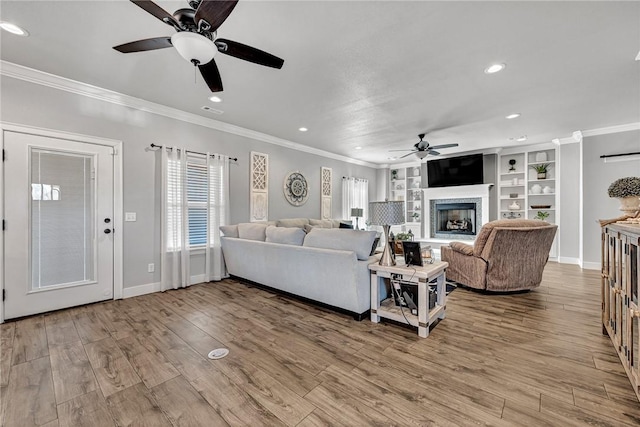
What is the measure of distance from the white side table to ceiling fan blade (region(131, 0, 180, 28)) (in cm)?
253

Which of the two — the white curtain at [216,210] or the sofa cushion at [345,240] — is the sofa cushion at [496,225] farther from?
the white curtain at [216,210]

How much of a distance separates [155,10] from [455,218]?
7774mm

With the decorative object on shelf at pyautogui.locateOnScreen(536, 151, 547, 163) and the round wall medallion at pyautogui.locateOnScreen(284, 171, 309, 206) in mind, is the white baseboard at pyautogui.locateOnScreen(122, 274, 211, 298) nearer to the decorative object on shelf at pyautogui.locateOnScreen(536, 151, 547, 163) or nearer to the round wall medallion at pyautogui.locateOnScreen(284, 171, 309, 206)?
the round wall medallion at pyautogui.locateOnScreen(284, 171, 309, 206)

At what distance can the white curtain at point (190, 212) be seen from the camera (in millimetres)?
3924

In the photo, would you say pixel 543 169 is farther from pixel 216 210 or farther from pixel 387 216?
pixel 216 210

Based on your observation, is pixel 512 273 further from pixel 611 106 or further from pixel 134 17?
pixel 134 17

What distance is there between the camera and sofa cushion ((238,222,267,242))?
154 inches

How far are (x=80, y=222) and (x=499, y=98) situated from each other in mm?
5668

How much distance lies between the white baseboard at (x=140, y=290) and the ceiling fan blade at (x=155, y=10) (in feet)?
11.0

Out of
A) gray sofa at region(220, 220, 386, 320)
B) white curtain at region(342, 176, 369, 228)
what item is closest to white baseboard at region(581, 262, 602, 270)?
white curtain at region(342, 176, 369, 228)

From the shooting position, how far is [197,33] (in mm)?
1704

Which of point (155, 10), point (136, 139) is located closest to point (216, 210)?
point (136, 139)

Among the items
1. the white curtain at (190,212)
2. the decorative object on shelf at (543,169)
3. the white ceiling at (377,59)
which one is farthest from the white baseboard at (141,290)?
the decorative object on shelf at (543,169)

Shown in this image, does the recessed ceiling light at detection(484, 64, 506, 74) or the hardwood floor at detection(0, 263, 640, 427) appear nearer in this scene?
the hardwood floor at detection(0, 263, 640, 427)
